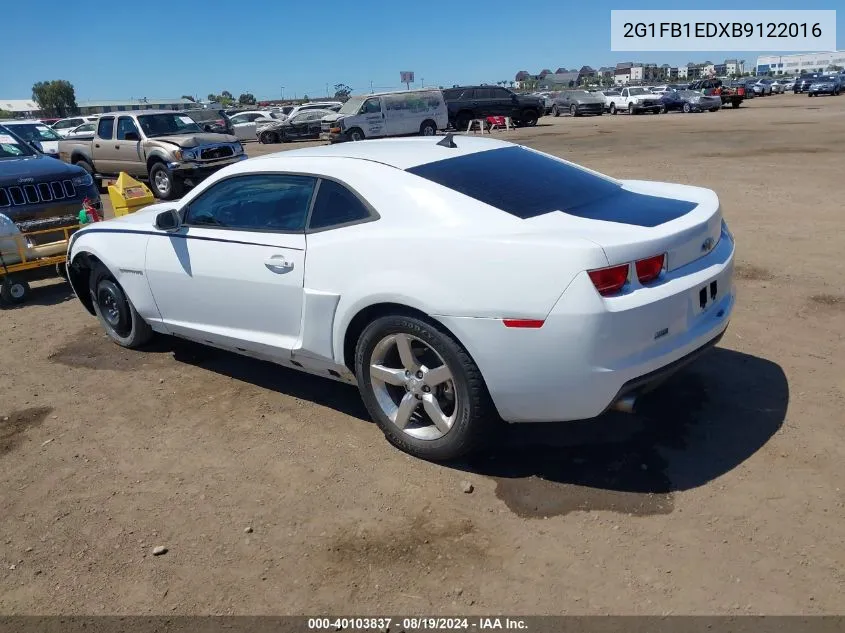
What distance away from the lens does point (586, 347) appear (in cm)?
296

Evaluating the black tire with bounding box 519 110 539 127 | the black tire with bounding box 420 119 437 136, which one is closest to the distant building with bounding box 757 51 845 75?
the black tire with bounding box 519 110 539 127

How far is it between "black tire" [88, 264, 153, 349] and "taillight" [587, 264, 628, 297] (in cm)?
366

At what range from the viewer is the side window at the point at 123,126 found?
15123 millimetres

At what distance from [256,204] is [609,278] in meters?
2.29

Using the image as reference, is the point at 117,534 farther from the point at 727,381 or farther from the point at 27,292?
the point at 27,292

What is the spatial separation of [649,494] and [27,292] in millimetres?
6643

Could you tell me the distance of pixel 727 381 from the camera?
4.30 meters

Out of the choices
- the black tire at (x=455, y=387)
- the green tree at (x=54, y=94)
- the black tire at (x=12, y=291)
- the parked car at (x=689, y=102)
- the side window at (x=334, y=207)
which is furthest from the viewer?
the green tree at (x=54, y=94)

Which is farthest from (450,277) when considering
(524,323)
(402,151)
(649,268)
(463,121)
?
(463,121)

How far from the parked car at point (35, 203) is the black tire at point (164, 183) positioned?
541cm

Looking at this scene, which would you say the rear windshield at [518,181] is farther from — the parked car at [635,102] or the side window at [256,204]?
the parked car at [635,102]

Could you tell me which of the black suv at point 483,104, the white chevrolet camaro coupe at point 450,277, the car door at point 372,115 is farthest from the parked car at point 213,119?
the white chevrolet camaro coupe at point 450,277

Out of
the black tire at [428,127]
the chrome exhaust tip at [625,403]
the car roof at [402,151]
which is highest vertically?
the black tire at [428,127]

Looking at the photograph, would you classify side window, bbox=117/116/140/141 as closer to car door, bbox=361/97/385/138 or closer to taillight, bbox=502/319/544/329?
car door, bbox=361/97/385/138
